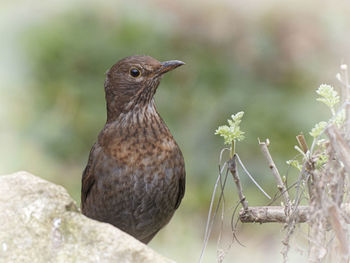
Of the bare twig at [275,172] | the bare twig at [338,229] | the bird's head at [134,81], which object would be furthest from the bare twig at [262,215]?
the bird's head at [134,81]

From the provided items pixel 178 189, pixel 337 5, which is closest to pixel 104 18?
pixel 337 5

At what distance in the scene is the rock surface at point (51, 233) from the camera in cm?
353

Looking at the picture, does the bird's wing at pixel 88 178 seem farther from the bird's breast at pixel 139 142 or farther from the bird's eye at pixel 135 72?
the bird's eye at pixel 135 72

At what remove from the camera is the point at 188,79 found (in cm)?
842

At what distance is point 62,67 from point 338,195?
527cm

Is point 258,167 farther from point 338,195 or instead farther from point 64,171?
point 338,195

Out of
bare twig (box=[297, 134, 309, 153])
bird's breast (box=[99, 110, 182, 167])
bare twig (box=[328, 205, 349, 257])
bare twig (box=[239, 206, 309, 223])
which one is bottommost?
bare twig (box=[328, 205, 349, 257])

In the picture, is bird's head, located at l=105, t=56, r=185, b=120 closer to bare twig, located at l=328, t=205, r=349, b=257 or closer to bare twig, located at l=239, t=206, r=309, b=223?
bare twig, located at l=239, t=206, r=309, b=223

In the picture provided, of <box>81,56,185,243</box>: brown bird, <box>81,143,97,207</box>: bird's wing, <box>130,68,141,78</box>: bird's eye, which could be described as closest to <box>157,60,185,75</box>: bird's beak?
<box>81,56,185,243</box>: brown bird

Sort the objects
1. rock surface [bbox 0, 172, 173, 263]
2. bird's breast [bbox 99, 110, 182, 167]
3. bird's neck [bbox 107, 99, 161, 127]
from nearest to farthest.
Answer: rock surface [bbox 0, 172, 173, 263], bird's breast [bbox 99, 110, 182, 167], bird's neck [bbox 107, 99, 161, 127]

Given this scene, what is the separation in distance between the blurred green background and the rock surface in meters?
2.45

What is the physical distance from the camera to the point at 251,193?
6.95 m

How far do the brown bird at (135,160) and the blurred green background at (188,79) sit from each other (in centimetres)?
118

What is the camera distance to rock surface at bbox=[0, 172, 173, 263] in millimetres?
3529
